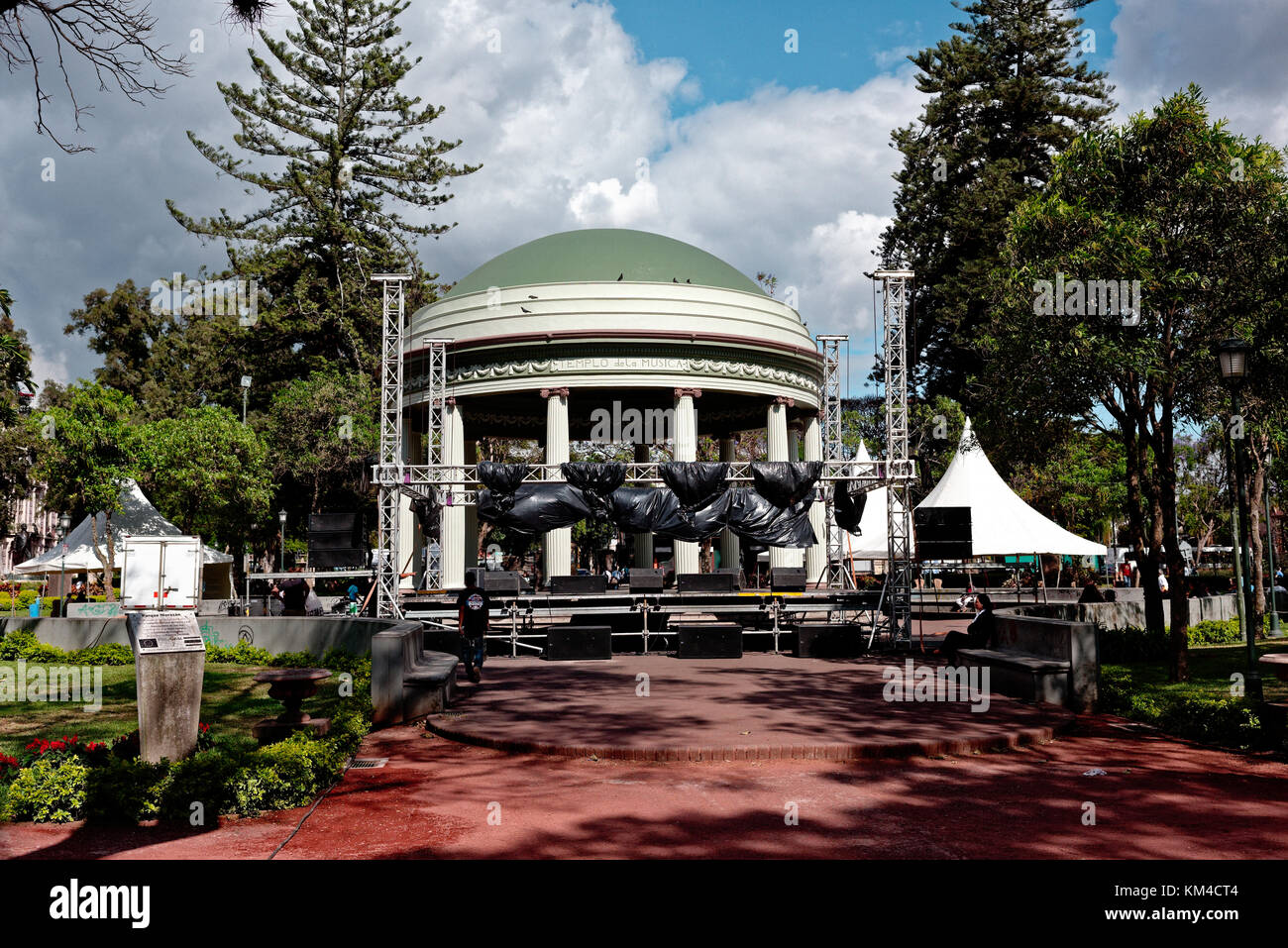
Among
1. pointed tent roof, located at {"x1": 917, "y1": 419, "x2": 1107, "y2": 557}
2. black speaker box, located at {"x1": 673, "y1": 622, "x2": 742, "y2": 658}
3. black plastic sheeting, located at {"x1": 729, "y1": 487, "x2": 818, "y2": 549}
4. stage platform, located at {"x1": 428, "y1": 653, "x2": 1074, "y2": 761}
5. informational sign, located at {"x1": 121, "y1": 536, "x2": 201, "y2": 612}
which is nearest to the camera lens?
stage platform, located at {"x1": 428, "y1": 653, "x2": 1074, "y2": 761}

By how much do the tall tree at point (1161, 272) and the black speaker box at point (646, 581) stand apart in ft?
37.1

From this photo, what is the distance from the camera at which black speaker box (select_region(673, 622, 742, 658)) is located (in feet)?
71.7

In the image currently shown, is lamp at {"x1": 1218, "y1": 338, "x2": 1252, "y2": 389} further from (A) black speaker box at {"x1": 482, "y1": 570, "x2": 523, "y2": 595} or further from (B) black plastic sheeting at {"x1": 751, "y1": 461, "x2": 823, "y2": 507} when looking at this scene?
(A) black speaker box at {"x1": 482, "y1": 570, "x2": 523, "y2": 595}

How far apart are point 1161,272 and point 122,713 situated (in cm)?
1903

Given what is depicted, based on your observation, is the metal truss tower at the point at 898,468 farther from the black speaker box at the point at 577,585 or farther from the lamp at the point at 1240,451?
the lamp at the point at 1240,451

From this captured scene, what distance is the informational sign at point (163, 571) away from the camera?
32.8m

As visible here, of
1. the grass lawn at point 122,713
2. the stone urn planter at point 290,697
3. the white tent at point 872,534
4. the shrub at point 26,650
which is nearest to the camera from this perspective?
the stone urn planter at point 290,697

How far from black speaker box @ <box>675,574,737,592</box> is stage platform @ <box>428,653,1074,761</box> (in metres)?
7.54

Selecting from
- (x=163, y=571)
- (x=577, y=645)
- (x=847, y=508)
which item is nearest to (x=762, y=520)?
(x=847, y=508)

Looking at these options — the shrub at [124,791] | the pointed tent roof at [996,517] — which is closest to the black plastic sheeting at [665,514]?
the pointed tent roof at [996,517]

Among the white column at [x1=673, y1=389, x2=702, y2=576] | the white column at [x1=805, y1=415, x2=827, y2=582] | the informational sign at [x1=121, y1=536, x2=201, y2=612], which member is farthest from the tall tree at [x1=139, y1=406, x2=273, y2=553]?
the white column at [x1=805, y1=415, x2=827, y2=582]

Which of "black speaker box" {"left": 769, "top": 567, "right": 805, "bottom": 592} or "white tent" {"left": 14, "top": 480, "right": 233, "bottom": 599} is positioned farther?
"white tent" {"left": 14, "top": 480, "right": 233, "bottom": 599}

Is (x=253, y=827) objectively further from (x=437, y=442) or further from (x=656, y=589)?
(x=437, y=442)

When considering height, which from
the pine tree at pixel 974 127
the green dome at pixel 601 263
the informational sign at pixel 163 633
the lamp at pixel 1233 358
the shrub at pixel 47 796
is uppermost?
the pine tree at pixel 974 127
